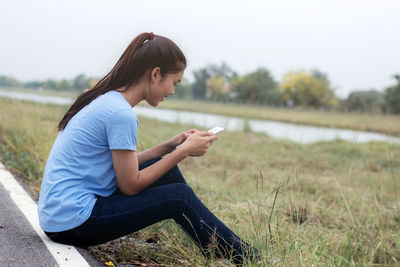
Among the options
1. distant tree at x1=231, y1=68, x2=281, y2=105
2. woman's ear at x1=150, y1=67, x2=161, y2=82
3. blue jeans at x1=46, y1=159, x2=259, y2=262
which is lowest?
blue jeans at x1=46, y1=159, x2=259, y2=262

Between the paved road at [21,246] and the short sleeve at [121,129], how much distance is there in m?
0.59

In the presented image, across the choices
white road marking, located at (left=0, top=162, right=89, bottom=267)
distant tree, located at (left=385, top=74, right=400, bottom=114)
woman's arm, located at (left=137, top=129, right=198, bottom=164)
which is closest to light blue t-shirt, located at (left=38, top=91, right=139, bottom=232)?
white road marking, located at (left=0, top=162, right=89, bottom=267)

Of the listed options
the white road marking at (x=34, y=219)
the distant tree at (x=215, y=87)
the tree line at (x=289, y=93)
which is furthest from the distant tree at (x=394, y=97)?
the white road marking at (x=34, y=219)

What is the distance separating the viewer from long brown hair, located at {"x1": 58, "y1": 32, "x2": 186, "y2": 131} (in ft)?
6.32

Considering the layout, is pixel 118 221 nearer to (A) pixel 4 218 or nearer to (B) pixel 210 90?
(A) pixel 4 218

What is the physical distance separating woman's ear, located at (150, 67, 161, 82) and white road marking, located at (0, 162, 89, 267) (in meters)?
0.92

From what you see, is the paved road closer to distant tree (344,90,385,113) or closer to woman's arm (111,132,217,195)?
woman's arm (111,132,217,195)

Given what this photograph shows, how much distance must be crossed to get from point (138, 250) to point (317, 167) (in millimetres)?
5192

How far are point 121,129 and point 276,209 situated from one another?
2.01 metres

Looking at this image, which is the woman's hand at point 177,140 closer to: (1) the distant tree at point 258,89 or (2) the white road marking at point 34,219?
(2) the white road marking at point 34,219

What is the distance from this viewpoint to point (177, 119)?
13000mm

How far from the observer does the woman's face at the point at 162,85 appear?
2.00 meters

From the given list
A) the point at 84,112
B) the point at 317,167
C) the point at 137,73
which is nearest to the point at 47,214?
the point at 84,112

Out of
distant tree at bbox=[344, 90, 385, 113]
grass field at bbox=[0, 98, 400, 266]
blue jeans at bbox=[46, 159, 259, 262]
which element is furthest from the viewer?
distant tree at bbox=[344, 90, 385, 113]
